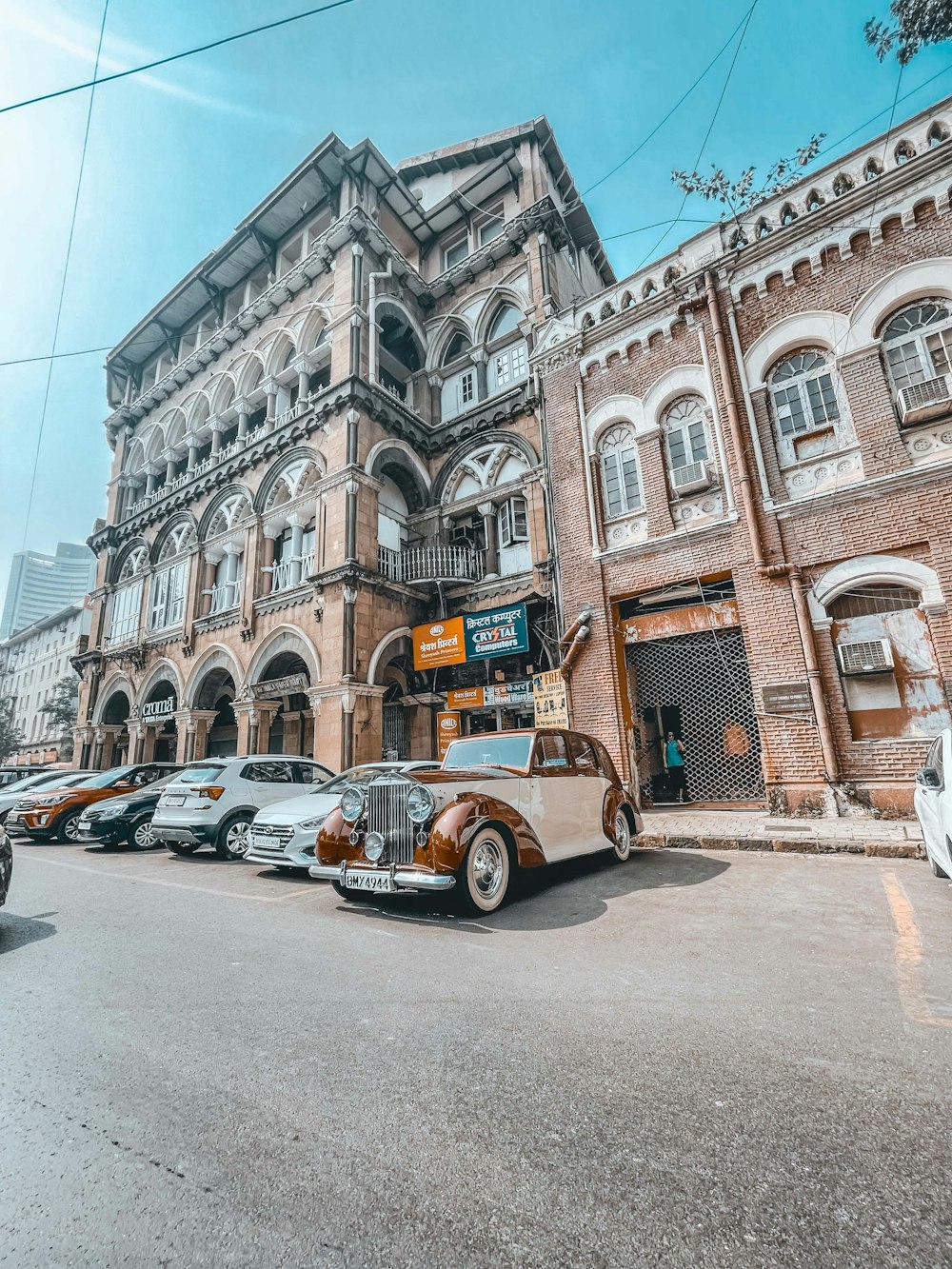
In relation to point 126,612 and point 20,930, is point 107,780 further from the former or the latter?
point 126,612

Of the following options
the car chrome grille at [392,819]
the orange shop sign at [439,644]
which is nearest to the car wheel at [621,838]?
the car chrome grille at [392,819]

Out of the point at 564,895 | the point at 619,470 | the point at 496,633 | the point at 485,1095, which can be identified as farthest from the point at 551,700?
the point at 485,1095

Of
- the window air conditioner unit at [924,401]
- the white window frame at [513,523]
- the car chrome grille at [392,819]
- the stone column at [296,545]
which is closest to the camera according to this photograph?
the car chrome grille at [392,819]

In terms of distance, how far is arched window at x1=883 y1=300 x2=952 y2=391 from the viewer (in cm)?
966

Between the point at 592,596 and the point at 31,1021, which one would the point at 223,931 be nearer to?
the point at 31,1021

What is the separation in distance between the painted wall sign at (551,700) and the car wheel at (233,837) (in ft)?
20.8

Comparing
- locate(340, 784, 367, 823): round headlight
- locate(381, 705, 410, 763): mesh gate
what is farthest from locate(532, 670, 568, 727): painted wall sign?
locate(340, 784, 367, 823): round headlight

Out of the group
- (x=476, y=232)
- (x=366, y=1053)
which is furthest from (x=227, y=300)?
(x=366, y=1053)

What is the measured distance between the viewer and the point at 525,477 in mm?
16719

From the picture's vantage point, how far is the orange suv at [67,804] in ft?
40.8

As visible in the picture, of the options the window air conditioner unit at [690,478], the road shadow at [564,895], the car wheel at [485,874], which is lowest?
the road shadow at [564,895]

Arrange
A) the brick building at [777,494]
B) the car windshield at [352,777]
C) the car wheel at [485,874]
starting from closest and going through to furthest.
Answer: the car wheel at [485,874], the car windshield at [352,777], the brick building at [777,494]

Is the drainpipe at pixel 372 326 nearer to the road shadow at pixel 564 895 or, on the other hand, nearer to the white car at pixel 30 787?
the white car at pixel 30 787

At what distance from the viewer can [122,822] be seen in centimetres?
1116
